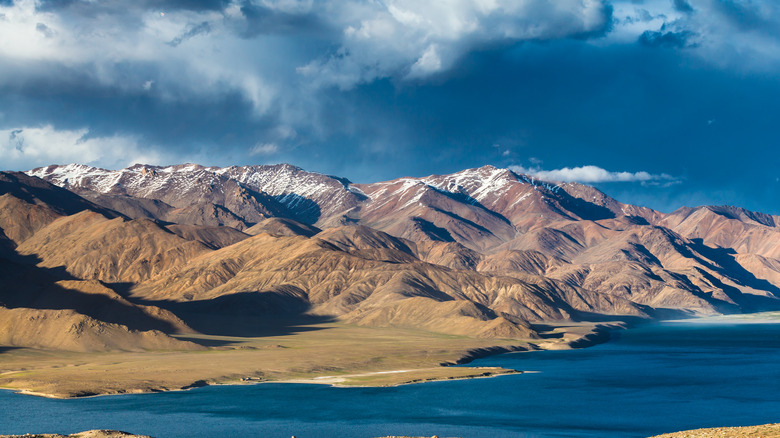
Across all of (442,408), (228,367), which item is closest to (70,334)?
(228,367)

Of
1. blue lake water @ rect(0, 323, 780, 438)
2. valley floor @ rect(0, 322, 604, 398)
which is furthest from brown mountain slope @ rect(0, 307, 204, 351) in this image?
blue lake water @ rect(0, 323, 780, 438)

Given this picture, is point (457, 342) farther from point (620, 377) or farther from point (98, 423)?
point (98, 423)

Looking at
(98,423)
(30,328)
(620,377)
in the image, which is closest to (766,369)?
(620,377)

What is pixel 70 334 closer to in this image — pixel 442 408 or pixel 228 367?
pixel 228 367

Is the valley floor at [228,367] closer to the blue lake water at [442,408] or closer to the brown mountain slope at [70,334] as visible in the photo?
the brown mountain slope at [70,334]

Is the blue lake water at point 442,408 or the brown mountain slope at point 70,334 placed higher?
the brown mountain slope at point 70,334

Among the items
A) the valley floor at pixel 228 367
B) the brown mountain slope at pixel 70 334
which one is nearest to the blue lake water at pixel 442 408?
the valley floor at pixel 228 367
